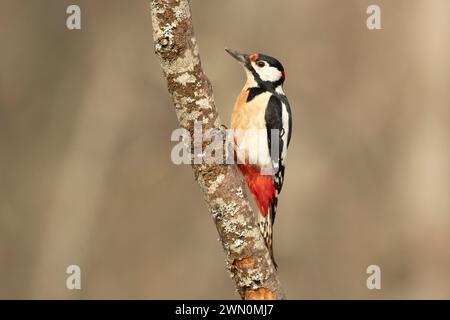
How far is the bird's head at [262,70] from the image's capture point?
4645 mm

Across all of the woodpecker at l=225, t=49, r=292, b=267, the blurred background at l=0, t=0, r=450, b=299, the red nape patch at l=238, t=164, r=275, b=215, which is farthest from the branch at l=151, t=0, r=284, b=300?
the blurred background at l=0, t=0, r=450, b=299

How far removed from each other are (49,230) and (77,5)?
2.21m

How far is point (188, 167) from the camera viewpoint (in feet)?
25.8

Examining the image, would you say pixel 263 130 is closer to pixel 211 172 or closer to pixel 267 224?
pixel 267 224

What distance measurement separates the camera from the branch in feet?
10.3

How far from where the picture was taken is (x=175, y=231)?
7949 millimetres

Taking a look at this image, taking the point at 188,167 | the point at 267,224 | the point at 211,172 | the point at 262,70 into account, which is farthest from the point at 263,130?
the point at 188,167

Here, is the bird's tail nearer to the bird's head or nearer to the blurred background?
the bird's head

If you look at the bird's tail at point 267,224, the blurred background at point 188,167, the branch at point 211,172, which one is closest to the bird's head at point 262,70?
the bird's tail at point 267,224

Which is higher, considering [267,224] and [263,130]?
[263,130]

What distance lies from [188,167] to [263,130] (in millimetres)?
3251

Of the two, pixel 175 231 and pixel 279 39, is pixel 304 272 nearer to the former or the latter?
pixel 175 231

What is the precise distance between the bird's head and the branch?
55.0 inches

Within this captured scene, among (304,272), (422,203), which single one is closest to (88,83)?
(304,272)
